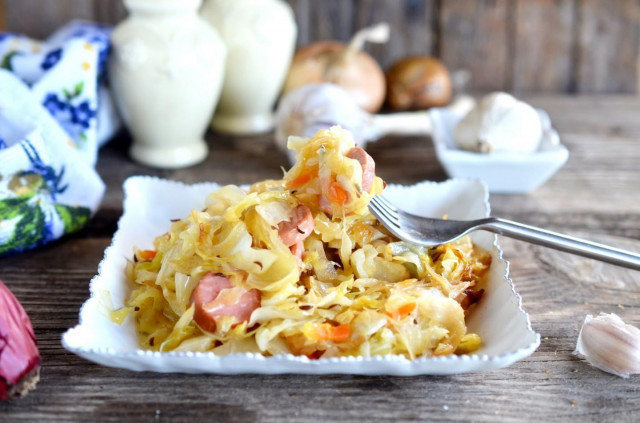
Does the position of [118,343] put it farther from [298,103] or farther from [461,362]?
[298,103]

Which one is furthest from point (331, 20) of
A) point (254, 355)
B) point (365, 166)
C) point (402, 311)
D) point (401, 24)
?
point (254, 355)

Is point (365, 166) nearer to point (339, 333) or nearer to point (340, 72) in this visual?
point (339, 333)

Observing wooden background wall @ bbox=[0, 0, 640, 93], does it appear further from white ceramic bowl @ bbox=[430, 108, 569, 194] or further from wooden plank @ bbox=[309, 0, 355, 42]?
white ceramic bowl @ bbox=[430, 108, 569, 194]

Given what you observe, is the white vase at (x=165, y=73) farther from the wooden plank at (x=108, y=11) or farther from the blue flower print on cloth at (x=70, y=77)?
the wooden plank at (x=108, y=11)

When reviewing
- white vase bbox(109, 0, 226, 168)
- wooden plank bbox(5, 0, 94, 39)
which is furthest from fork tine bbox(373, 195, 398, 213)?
wooden plank bbox(5, 0, 94, 39)

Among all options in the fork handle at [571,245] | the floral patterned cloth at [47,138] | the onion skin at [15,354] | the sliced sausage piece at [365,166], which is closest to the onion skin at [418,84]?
the floral patterned cloth at [47,138]

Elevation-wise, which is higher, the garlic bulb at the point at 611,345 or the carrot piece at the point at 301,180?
the carrot piece at the point at 301,180
